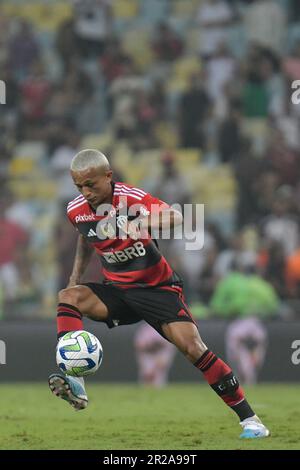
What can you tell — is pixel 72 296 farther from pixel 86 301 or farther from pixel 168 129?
pixel 168 129

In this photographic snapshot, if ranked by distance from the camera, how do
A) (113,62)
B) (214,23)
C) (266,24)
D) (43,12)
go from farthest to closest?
1. (43,12)
2. (214,23)
3. (266,24)
4. (113,62)

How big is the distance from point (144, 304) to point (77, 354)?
1.87ft

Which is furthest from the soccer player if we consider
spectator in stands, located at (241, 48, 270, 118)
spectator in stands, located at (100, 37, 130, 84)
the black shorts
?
spectator in stands, located at (100, 37, 130, 84)

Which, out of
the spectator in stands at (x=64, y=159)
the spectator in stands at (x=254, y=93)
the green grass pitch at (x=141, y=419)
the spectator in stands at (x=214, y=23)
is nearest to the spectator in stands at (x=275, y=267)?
the green grass pitch at (x=141, y=419)

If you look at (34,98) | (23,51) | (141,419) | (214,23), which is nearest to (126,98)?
(34,98)

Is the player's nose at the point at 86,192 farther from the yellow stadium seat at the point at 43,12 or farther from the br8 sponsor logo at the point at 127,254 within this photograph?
the yellow stadium seat at the point at 43,12

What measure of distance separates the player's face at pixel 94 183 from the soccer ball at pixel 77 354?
0.87 metres

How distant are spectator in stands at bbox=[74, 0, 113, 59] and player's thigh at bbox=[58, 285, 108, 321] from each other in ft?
34.3

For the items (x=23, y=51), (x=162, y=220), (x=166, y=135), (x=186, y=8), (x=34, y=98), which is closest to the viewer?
(x=162, y=220)

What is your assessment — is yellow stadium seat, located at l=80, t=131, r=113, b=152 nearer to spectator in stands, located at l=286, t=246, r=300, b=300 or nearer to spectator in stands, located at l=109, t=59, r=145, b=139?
spectator in stands, located at l=109, t=59, r=145, b=139

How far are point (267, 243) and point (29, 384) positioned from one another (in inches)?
135

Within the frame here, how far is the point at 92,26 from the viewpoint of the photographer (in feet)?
58.8

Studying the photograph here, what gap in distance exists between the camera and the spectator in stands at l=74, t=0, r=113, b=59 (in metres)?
17.9
